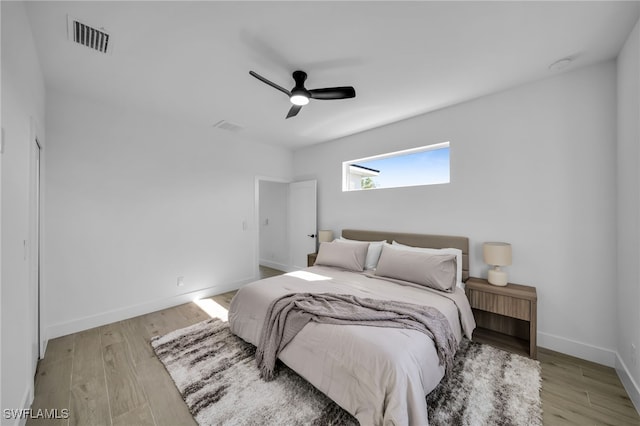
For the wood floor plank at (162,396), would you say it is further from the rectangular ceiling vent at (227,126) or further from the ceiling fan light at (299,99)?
the rectangular ceiling vent at (227,126)

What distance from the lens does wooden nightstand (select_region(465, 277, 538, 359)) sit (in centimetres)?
237

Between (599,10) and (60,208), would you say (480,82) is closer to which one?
(599,10)

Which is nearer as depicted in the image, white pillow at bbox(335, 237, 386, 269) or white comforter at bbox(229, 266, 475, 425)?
white comforter at bbox(229, 266, 475, 425)

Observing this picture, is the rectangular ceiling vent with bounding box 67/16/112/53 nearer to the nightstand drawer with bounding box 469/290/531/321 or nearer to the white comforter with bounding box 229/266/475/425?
the white comforter with bounding box 229/266/475/425

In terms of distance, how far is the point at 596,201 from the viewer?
7.60 feet

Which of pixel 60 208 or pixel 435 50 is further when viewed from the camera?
pixel 60 208

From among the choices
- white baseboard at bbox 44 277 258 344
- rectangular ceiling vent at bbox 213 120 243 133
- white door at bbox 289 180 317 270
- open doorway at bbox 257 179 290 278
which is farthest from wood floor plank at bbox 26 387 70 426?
white door at bbox 289 180 317 270

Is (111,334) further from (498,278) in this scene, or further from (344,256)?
(498,278)

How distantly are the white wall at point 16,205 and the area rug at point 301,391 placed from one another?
954 millimetres

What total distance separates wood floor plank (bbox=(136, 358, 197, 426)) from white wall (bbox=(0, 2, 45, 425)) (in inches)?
26.7

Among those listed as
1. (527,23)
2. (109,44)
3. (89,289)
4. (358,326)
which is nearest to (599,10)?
(527,23)

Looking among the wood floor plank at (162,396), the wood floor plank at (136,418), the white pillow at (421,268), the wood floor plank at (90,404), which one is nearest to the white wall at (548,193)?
the white pillow at (421,268)

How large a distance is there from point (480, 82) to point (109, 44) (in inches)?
136

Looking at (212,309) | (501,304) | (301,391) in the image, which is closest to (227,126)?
(212,309)
